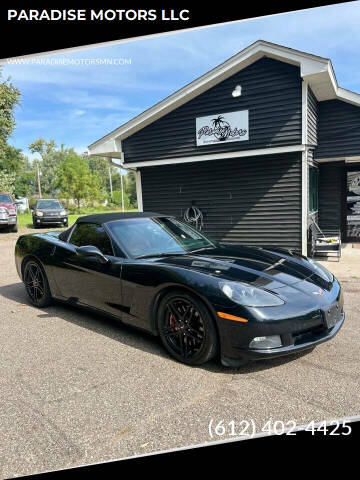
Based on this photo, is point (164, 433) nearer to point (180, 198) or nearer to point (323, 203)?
point (180, 198)

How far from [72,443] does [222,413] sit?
94cm

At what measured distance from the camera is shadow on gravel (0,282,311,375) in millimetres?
2934

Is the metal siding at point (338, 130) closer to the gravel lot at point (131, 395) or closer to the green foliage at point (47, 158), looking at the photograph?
the gravel lot at point (131, 395)

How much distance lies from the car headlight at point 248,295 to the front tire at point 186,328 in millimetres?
252

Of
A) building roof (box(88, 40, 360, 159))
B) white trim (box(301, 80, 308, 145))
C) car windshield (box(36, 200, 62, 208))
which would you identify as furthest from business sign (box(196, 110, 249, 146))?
car windshield (box(36, 200, 62, 208))

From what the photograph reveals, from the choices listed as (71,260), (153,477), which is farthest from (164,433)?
(71,260)

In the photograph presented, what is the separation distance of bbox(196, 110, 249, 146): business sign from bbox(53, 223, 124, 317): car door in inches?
204

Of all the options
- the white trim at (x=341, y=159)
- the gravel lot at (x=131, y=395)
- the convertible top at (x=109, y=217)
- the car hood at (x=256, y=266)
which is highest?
the white trim at (x=341, y=159)

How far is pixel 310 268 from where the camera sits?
3518 mm

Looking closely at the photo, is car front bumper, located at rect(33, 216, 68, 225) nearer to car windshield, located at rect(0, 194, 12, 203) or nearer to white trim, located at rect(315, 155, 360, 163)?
car windshield, located at rect(0, 194, 12, 203)

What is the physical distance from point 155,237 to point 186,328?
129 centimetres

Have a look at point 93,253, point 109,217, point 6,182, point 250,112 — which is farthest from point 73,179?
point 93,253

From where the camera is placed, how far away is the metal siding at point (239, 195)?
8.18 metres

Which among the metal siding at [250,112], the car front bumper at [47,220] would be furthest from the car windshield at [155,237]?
the car front bumper at [47,220]
